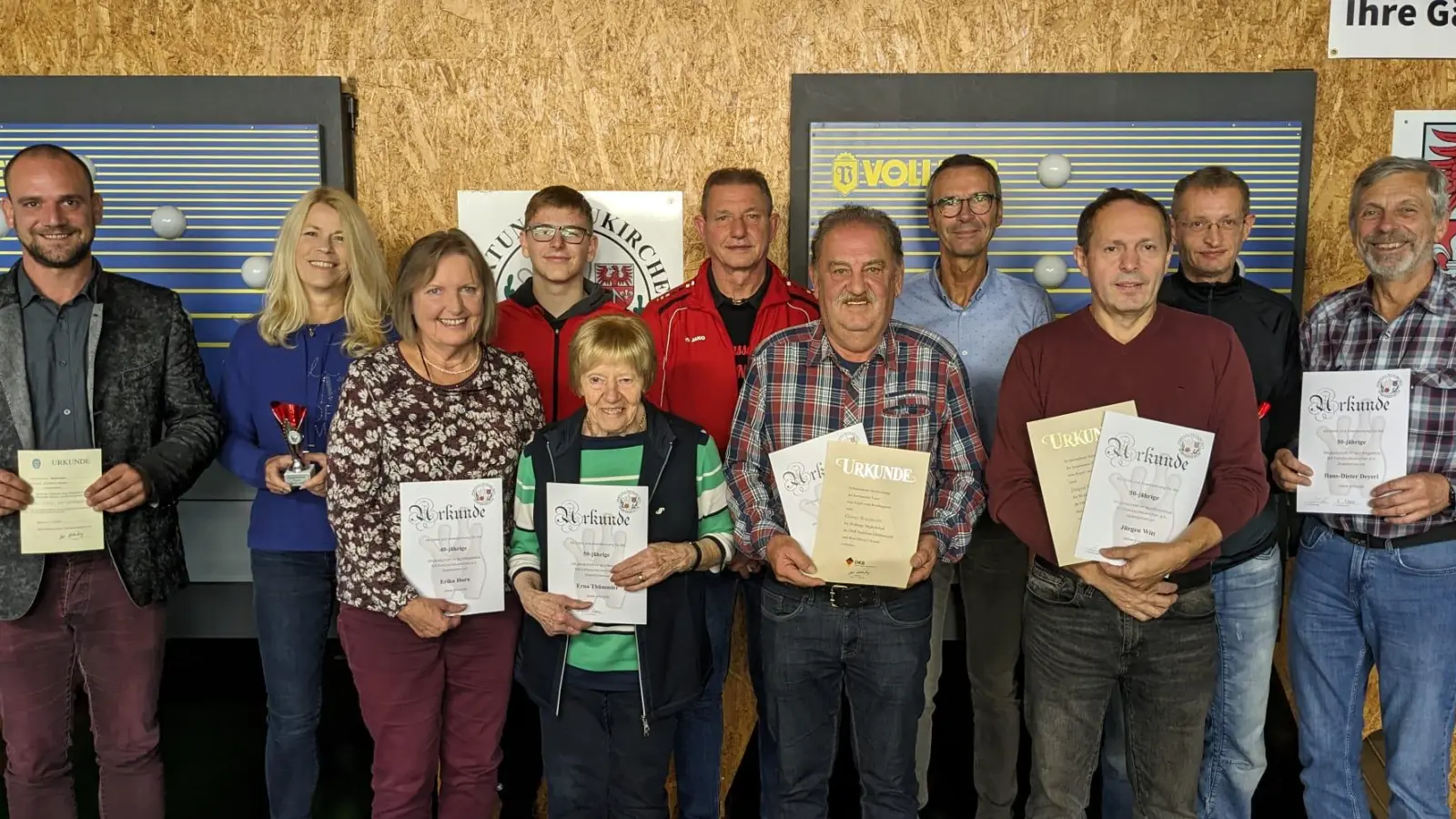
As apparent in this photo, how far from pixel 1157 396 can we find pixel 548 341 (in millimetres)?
1651

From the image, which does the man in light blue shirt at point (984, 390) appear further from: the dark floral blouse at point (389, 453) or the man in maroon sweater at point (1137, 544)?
the dark floral blouse at point (389, 453)

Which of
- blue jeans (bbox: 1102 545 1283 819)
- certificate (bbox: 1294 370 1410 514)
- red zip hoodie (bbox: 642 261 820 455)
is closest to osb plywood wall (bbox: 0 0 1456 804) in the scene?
red zip hoodie (bbox: 642 261 820 455)

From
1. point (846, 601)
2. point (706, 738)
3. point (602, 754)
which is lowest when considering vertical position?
point (706, 738)

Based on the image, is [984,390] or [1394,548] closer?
[1394,548]

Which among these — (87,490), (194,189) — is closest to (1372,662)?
(87,490)

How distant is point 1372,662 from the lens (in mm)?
2572

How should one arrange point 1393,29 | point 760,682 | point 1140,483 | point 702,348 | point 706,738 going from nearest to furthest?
point 1140,483 < point 760,682 < point 706,738 < point 702,348 < point 1393,29

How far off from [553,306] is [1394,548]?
2.33 meters

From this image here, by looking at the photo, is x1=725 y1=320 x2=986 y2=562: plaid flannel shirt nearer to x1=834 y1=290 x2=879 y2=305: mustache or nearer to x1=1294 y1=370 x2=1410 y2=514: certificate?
x1=834 y1=290 x2=879 y2=305: mustache

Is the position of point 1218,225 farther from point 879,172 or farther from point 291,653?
point 291,653

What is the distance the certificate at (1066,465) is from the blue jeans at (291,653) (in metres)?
1.86

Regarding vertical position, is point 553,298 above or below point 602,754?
above

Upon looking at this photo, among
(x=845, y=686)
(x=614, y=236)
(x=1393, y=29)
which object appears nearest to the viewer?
(x=845, y=686)

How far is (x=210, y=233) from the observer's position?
335 centimetres
